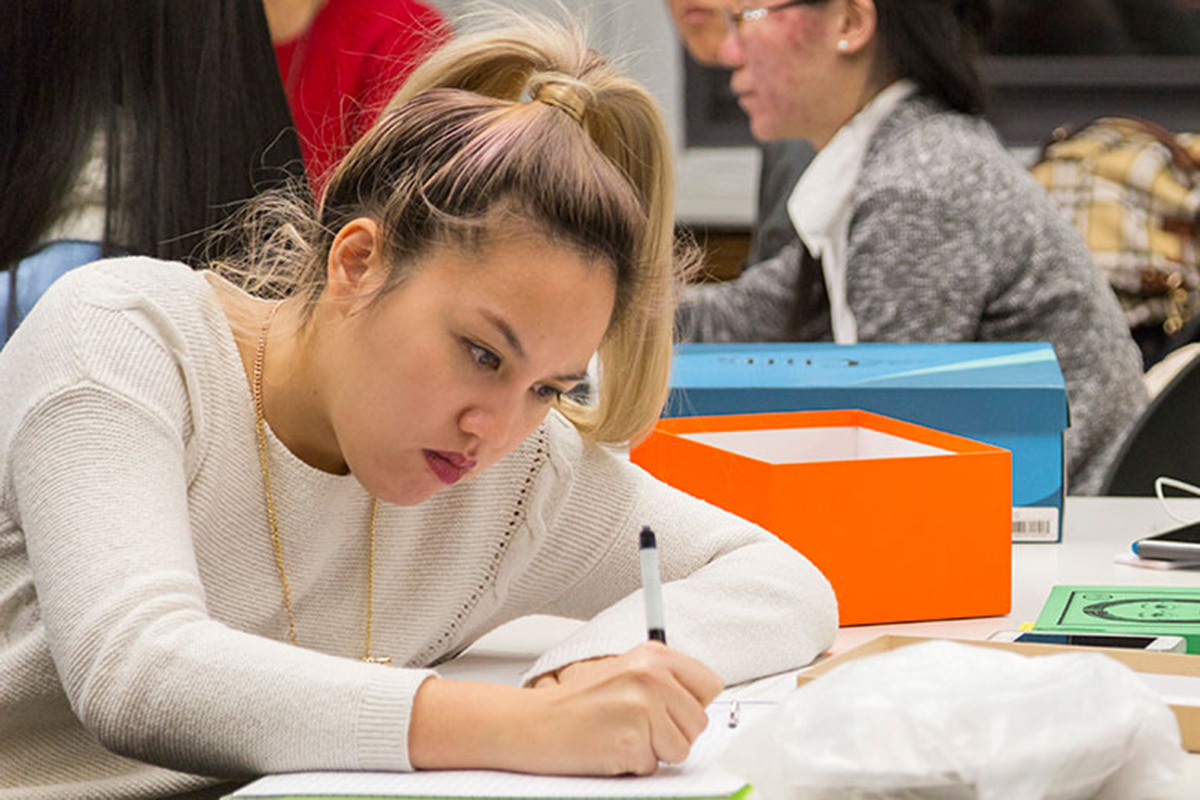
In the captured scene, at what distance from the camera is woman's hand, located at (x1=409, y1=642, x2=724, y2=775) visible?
2.82 feet

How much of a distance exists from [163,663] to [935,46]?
1.93 m

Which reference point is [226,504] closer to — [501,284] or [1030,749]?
[501,284]

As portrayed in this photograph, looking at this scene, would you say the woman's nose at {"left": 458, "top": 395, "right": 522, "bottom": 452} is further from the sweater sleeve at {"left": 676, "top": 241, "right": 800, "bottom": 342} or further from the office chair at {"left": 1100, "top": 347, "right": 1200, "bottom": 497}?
the sweater sleeve at {"left": 676, "top": 241, "right": 800, "bottom": 342}

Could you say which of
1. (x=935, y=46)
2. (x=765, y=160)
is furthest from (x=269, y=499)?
(x=765, y=160)

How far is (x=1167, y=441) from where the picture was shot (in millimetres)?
2098

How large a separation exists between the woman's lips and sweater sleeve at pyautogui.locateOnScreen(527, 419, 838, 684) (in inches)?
5.2

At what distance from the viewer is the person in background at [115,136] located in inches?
58.4

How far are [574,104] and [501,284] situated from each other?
189mm

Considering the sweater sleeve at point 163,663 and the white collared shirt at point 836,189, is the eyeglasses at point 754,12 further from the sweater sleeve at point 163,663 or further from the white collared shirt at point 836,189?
the sweater sleeve at point 163,663

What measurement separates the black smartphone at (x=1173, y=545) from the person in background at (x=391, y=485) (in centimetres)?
44

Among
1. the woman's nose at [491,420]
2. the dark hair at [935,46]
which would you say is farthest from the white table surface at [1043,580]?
the dark hair at [935,46]

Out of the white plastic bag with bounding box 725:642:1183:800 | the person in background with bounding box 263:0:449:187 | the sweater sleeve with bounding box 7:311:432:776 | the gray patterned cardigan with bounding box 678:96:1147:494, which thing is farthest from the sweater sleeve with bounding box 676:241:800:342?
the white plastic bag with bounding box 725:642:1183:800

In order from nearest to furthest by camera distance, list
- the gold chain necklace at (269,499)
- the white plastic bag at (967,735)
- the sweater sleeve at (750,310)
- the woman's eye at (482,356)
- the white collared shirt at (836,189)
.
Result: the white plastic bag at (967,735) → the woman's eye at (482,356) → the gold chain necklace at (269,499) → the white collared shirt at (836,189) → the sweater sleeve at (750,310)

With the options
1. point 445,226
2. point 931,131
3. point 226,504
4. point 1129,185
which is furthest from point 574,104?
point 1129,185
